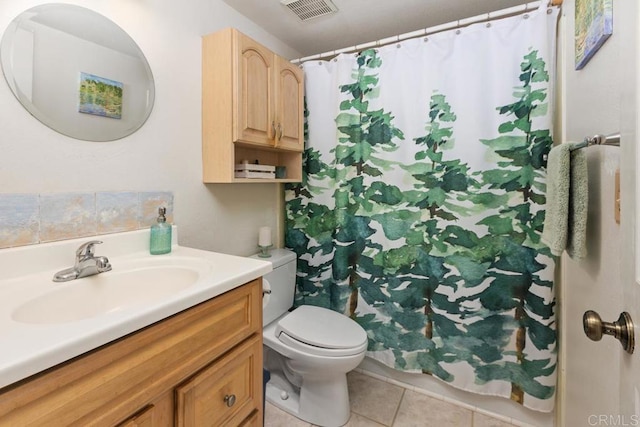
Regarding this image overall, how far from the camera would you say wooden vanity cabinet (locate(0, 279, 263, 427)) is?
48cm

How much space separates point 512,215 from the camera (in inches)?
54.0

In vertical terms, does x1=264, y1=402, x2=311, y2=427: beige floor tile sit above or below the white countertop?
below

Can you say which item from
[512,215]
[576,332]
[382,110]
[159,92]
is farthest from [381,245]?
[159,92]

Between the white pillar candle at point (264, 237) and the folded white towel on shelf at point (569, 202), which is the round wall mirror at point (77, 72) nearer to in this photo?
the white pillar candle at point (264, 237)

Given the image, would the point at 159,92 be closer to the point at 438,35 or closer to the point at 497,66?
the point at 438,35

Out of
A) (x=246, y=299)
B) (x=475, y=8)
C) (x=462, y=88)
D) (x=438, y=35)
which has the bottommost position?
(x=246, y=299)

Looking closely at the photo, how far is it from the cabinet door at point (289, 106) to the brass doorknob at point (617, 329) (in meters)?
1.39

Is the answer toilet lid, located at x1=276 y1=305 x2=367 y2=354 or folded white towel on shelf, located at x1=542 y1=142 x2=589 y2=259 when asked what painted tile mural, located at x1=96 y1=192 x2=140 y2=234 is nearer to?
toilet lid, located at x1=276 y1=305 x2=367 y2=354

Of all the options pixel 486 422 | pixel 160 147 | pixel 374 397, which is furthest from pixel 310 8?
pixel 486 422

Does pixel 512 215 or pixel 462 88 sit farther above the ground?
pixel 462 88

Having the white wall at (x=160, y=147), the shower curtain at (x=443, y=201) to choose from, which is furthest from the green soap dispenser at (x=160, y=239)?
the shower curtain at (x=443, y=201)

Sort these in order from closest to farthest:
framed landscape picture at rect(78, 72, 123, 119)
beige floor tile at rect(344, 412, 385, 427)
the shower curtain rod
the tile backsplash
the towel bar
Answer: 1. the towel bar
2. the tile backsplash
3. framed landscape picture at rect(78, 72, 123, 119)
4. the shower curtain rod
5. beige floor tile at rect(344, 412, 385, 427)

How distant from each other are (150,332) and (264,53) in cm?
136

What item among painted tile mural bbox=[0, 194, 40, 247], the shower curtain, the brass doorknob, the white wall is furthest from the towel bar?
painted tile mural bbox=[0, 194, 40, 247]
